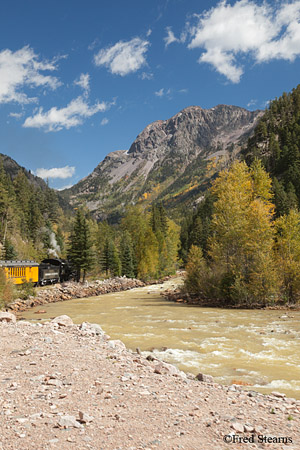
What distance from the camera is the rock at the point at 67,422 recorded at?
17.1ft

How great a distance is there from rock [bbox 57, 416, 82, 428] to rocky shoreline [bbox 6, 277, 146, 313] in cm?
2384

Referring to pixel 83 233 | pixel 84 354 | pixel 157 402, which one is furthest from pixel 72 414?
pixel 83 233

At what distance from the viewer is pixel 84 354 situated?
987 cm

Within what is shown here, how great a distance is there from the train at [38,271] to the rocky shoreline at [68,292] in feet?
9.47

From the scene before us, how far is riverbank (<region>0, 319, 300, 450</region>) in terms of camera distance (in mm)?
4953

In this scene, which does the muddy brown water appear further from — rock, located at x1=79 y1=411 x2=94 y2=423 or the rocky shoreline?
the rocky shoreline

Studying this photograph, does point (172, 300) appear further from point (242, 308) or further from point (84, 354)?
point (84, 354)

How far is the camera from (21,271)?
1640 inches

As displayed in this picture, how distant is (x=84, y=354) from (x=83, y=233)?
4688 cm

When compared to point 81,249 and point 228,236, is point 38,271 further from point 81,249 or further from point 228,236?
point 228,236

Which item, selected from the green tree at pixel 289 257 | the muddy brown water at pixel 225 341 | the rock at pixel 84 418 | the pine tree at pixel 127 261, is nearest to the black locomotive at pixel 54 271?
the pine tree at pixel 127 261

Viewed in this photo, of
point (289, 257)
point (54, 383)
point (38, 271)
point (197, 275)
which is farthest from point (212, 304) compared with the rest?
point (38, 271)

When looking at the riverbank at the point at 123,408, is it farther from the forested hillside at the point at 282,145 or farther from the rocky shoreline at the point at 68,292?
the forested hillside at the point at 282,145

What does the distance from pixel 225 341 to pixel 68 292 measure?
107ft
